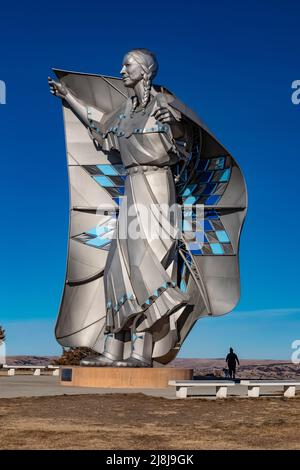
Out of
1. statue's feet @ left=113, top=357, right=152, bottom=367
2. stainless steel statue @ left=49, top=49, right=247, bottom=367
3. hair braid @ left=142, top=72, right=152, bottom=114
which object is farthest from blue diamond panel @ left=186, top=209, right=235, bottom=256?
statue's feet @ left=113, top=357, right=152, bottom=367

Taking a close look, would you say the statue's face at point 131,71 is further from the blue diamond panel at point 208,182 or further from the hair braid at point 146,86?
the blue diamond panel at point 208,182

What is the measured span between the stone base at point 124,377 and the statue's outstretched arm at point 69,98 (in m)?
6.93

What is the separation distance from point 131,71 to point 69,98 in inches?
92.9

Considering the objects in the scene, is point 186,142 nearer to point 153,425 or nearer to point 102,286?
point 102,286

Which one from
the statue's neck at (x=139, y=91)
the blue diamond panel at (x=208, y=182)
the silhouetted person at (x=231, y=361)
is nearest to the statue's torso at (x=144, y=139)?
the statue's neck at (x=139, y=91)

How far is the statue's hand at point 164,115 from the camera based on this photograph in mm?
17188

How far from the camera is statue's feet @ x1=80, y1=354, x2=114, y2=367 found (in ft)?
55.6

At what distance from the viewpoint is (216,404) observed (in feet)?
40.8

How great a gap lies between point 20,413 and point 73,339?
8.85 meters

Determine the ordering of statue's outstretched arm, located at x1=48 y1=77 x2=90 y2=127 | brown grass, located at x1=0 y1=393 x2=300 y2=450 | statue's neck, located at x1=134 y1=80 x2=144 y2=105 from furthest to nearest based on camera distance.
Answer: statue's outstretched arm, located at x1=48 y1=77 x2=90 y2=127 < statue's neck, located at x1=134 y1=80 x2=144 y2=105 < brown grass, located at x1=0 y1=393 x2=300 y2=450

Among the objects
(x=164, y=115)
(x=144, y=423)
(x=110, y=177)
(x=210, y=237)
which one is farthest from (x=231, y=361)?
(x=144, y=423)

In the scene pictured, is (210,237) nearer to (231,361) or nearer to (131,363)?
→ (131,363)

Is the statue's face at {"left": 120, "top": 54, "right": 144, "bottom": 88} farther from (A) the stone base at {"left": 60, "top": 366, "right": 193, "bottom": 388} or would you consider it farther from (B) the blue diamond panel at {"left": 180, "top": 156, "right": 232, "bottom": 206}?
(A) the stone base at {"left": 60, "top": 366, "right": 193, "bottom": 388}
